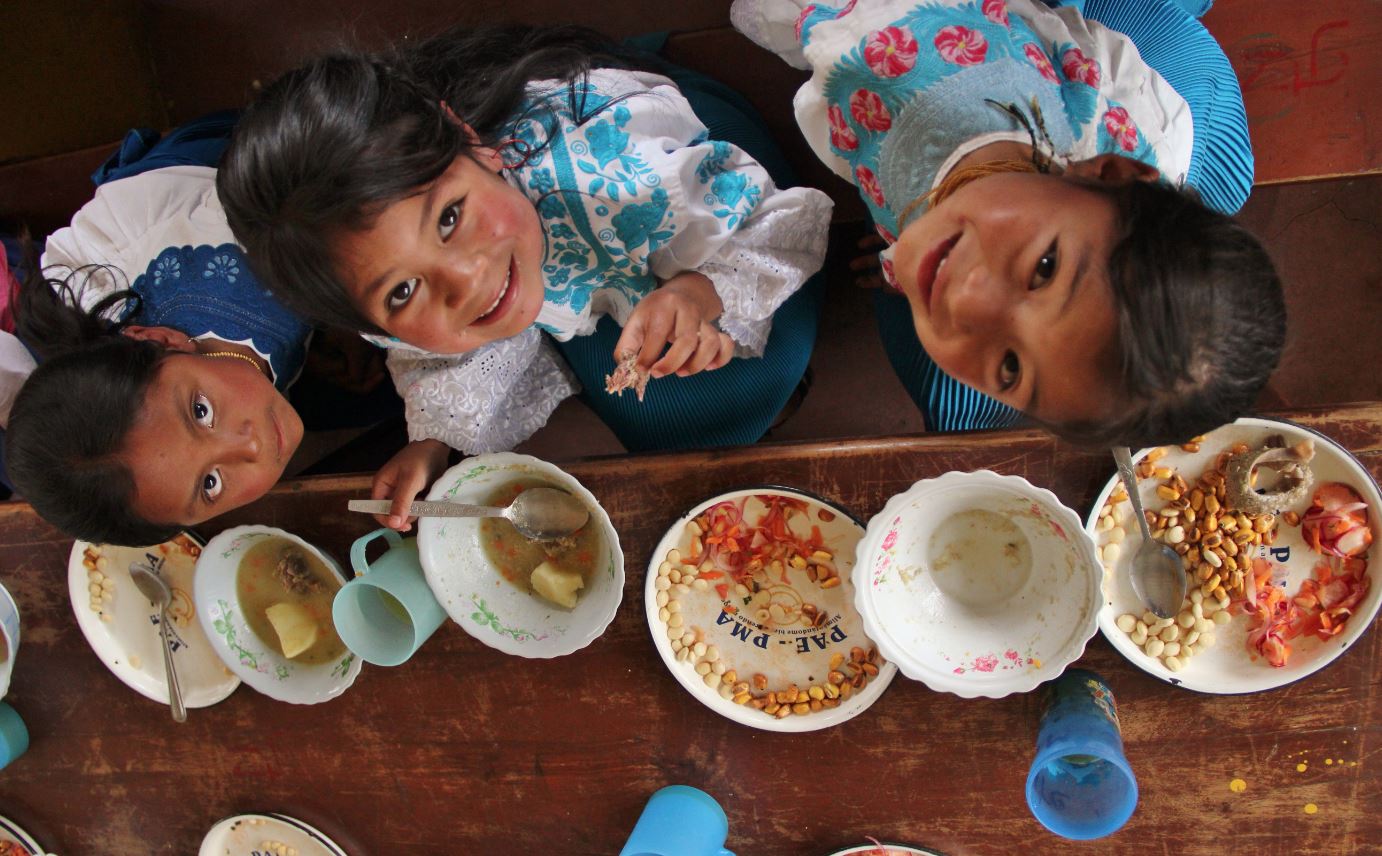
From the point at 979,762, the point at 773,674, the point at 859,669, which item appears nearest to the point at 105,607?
the point at 773,674

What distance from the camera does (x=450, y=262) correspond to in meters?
0.83

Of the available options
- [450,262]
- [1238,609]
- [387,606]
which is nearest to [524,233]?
[450,262]

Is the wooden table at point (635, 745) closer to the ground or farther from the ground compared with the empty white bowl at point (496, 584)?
closer to the ground

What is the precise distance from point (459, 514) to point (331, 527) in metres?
0.28

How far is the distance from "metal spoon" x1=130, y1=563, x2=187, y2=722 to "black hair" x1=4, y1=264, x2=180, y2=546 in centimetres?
21

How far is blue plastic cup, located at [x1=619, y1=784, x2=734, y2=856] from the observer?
3.28 feet

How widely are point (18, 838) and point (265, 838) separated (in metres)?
0.44

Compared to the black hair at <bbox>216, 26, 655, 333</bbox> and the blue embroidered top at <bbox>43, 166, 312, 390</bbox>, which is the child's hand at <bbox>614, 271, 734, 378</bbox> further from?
the blue embroidered top at <bbox>43, 166, 312, 390</bbox>

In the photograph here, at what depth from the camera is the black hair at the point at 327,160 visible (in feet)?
2.60

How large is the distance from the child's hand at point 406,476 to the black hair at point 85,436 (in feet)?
0.82

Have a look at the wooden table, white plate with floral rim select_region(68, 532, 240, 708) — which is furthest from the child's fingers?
white plate with floral rim select_region(68, 532, 240, 708)

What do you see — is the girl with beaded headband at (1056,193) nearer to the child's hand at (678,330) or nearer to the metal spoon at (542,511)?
the child's hand at (678,330)

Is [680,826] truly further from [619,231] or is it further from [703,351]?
[619,231]

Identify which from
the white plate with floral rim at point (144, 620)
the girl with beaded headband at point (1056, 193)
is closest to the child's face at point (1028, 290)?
the girl with beaded headband at point (1056, 193)
